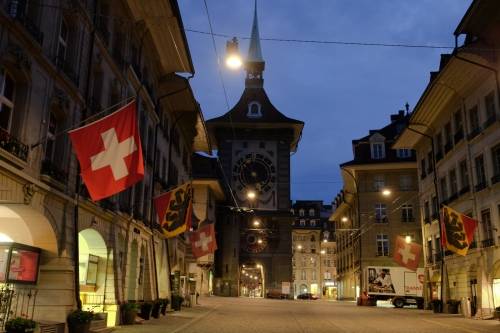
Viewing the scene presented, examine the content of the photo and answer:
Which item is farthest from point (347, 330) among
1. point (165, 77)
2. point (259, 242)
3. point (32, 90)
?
point (259, 242)

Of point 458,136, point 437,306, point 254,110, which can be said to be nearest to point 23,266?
point 458,136

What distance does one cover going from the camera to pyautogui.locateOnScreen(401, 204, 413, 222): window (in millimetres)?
61938

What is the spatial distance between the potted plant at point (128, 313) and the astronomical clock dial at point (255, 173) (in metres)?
52.1

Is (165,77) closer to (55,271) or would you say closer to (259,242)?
(55,271)

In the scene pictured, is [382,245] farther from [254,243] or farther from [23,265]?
[23,265]

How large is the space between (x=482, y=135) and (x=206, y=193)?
35.3m

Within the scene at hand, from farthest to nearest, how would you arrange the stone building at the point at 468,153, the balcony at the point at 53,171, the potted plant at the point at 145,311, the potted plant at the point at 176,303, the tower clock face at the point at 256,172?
the tower clock face at the point at 256,172, the potted plant at the point at 176,303, the stone building at the point at 468,153, the potted plant at the point at 145,311, the balcony at the point at 53,171

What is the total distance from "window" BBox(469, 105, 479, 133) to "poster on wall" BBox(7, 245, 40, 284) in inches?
1036

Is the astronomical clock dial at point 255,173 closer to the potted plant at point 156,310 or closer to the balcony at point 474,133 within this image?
the balcony at point 474,133

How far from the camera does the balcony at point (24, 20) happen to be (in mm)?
13984

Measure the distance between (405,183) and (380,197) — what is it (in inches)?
130

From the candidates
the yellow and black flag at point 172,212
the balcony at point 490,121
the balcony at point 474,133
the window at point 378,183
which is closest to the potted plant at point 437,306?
the balcony at point 474,133

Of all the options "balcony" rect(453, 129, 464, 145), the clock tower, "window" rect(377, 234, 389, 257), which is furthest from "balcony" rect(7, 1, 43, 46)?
the clock tower

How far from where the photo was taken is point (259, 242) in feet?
241
